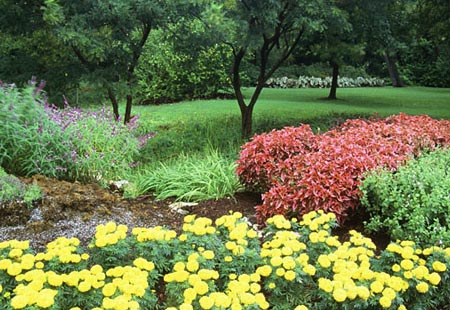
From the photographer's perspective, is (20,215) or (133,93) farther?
(133,93)

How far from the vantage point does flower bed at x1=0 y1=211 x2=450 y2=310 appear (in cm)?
240

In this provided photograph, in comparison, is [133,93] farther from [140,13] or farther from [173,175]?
[173,175]

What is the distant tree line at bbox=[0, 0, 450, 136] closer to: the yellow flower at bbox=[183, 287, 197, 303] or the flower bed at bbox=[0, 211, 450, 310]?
the flower bed at bbox=[0, 211, 450, 310]

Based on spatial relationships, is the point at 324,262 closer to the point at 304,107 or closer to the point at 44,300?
the point at 44,300

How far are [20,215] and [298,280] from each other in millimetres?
2472

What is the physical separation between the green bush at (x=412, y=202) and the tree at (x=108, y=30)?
12.3 ft

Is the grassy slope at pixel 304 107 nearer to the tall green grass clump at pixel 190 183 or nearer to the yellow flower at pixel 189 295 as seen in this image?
the tall green grass clump at pixel 190 183

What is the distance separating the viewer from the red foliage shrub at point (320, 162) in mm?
4039

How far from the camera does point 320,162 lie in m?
4.27

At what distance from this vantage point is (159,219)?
14.3ft

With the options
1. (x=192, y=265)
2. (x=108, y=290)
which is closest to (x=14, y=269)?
(x=108, y=290)

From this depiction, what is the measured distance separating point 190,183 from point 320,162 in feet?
4.73

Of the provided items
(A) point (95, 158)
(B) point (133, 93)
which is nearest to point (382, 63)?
(B) point (133, 93)

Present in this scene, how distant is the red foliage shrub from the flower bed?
2.48 feet
